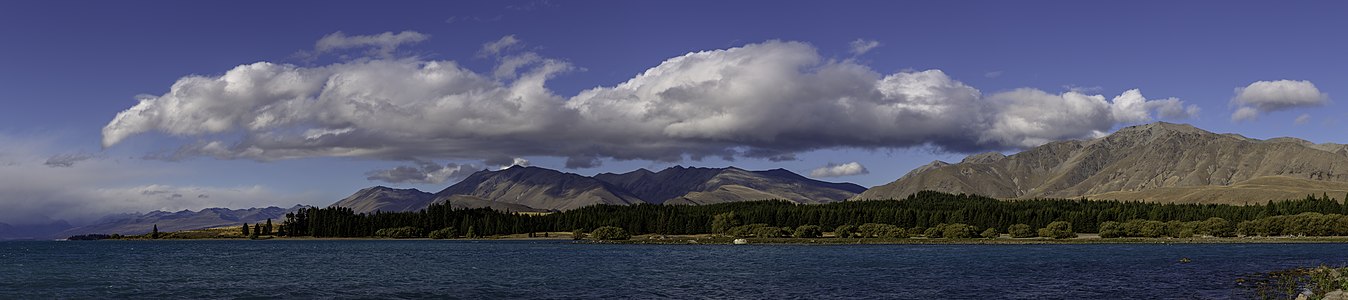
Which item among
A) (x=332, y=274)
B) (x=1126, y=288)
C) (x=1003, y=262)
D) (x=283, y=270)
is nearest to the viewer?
(x=1126, y=288)

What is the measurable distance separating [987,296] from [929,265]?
5474 cm

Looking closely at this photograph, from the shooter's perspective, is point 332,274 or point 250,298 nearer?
point 250,298

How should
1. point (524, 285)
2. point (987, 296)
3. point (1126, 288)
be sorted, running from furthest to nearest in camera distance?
point (524, 285) → point (1126, 288) → point (987, 296)

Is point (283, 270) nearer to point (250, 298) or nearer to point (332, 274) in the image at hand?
point (332, 274)

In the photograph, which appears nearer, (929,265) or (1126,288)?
(1126,288)

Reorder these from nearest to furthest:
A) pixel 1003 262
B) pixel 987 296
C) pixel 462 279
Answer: pixel 987 296 → pixel 462 279 → pixel 1003 262

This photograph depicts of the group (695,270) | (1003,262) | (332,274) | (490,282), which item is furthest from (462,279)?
(1003,262)

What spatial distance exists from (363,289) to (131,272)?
5766 centimetres

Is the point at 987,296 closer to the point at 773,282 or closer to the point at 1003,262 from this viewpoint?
the point at 773,282

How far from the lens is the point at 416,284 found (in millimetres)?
101562

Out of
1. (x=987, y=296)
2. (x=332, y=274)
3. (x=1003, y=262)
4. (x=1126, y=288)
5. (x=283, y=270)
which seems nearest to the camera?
(x=987, y=296)

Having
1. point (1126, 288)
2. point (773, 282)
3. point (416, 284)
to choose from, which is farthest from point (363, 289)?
point (1126, 288)

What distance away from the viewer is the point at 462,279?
358 ft

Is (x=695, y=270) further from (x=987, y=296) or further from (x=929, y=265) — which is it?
(x=987, y=296)
